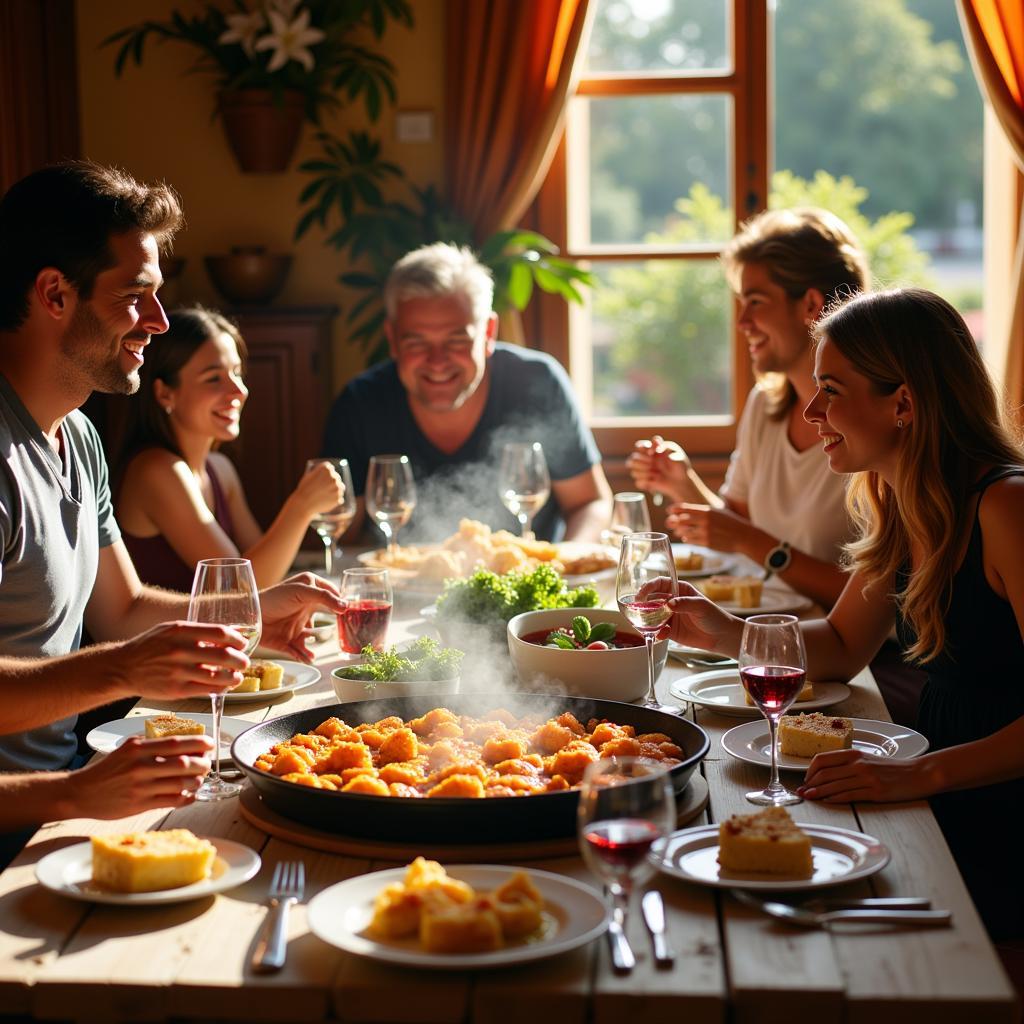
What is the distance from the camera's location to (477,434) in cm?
380

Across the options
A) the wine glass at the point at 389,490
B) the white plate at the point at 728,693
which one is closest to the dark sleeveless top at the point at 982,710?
the white plate at the point at 728,693

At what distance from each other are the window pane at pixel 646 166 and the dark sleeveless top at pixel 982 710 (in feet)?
11.2

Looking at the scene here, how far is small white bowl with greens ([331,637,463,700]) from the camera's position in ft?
6.15

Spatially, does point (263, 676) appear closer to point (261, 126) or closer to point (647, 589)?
point (647, 589)

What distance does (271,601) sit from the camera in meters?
2.22

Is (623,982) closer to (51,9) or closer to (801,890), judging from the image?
(801,890)

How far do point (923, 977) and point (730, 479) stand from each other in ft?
8.53

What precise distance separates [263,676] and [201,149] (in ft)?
11.9

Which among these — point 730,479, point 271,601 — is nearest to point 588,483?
point 730,479

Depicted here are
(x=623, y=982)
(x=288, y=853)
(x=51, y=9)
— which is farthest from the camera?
(x=51, y=9)

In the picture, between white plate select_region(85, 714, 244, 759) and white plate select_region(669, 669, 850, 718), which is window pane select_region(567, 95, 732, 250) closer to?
white plate select_region(669, 669, 850, 718)

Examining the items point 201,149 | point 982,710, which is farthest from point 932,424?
point 201,149

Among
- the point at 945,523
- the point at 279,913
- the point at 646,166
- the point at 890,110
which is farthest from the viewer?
the point at 890,110

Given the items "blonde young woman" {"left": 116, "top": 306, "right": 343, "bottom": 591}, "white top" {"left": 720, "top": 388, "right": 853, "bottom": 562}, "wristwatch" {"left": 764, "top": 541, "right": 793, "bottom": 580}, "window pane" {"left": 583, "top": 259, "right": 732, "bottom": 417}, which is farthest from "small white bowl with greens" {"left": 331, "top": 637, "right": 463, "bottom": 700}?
"window pane" {"left": 583, "top": 259, "right": 732, "bottom": 417}
